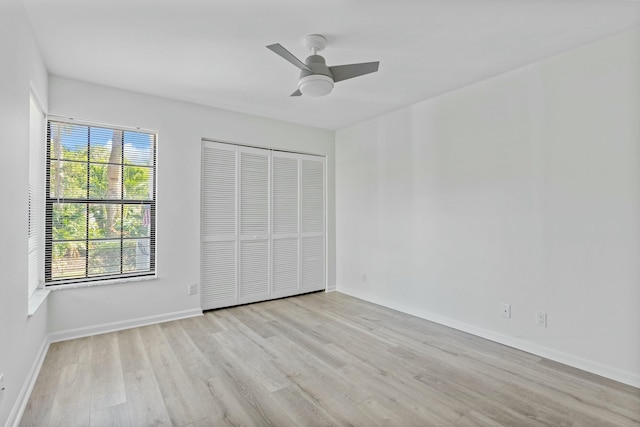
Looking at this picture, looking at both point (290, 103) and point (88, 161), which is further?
point (290, 103)

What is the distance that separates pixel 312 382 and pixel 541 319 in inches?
81.7

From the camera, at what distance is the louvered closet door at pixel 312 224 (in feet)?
16.4

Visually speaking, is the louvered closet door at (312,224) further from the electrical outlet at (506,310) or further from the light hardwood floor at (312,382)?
the electrical outlet at (506,310)

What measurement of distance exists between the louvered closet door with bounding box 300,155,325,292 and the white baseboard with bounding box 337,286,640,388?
130cm

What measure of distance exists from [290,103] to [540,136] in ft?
8.64

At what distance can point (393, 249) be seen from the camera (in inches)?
169

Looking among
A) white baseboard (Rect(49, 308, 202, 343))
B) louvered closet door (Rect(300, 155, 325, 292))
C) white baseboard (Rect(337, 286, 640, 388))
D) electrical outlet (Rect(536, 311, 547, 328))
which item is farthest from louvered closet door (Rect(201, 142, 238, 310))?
electrical outlet (Rect(536, 311, 547, 328))

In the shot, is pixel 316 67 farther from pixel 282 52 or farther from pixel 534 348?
pixel 534 348

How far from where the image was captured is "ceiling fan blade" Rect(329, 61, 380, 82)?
2.37 meters

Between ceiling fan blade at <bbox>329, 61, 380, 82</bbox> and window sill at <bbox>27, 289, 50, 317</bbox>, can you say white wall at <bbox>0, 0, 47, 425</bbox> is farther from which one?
ceiling fan blade at <bbox>329, 61, 380, 82</bbox>

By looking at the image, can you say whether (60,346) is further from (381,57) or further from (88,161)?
(381,57)

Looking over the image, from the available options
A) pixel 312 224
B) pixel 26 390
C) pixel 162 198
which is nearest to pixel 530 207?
pixel 312 224

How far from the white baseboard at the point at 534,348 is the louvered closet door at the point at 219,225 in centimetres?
218

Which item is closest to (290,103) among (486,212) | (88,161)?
(88,161)
